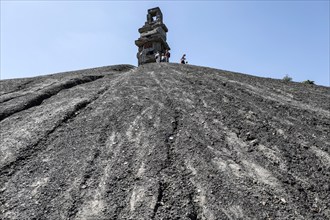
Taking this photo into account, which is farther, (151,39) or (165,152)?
(151,39)

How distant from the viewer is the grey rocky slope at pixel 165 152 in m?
5.68

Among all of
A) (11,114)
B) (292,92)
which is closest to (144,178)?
(11,114)

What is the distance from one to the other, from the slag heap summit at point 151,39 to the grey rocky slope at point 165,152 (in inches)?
458

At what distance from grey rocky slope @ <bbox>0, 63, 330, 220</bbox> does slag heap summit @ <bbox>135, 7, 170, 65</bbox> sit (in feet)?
38.2

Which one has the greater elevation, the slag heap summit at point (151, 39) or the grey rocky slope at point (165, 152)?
the slag heap summit at point (151, 39)

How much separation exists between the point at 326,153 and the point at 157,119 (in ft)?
16.0

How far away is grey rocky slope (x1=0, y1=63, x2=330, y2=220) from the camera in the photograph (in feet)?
18.6

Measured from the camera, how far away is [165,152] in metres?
7.35

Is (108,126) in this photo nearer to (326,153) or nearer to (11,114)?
(11,114)

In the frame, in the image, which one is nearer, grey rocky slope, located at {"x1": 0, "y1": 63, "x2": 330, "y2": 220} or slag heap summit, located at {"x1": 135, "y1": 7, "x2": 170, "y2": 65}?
grey rocky slope, located at {"x1": 0, "y1": 63, "x2": 330, "y2": 220}

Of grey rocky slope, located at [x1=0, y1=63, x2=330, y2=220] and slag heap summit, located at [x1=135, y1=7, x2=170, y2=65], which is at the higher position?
slag heap summit, located at [x1=135, y1=7, x2=170, y2=65]

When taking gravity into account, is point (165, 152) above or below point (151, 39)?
below

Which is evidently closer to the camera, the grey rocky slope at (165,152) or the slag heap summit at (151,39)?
the grey rocky slope at (165,152)

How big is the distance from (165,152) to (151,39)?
18165 mm
